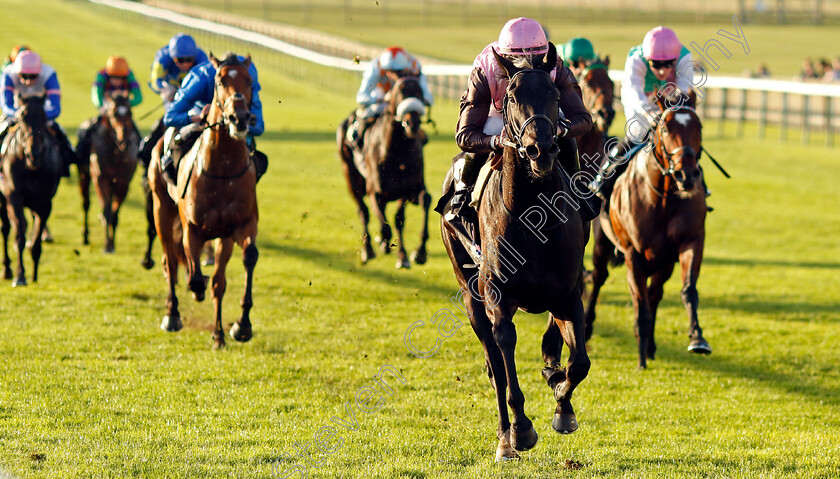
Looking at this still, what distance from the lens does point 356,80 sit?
35.2 metres

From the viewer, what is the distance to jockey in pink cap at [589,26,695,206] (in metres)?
7.66

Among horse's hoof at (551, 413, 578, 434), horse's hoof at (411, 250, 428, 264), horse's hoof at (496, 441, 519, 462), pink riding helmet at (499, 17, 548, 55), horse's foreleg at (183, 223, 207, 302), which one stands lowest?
horse's hoof at (411, 250, 428, 264)

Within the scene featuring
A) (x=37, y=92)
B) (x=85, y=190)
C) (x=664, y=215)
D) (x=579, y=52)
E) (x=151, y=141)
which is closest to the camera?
(x=664, y=215)

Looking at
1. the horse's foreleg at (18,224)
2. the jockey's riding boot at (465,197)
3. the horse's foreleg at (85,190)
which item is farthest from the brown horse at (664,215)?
the horse's foreleg at (85,190)

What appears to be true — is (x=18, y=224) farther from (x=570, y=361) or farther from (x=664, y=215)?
(x=570, y=361)

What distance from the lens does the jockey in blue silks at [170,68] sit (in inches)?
368

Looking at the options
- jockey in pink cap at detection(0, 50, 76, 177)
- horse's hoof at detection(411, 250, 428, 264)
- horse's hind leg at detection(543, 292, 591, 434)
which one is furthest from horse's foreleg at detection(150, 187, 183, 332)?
horse's hind leg at detection(543, 292, 591, 434)

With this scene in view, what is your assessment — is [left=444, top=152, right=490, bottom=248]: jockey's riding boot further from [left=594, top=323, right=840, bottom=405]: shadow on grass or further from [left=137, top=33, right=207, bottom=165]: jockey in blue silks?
[left=137, top=33, right=207, bottom=165]: jockey in blue silks

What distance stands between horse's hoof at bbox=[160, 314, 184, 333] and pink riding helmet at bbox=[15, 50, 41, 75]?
331 cm

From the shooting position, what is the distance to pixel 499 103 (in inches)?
212

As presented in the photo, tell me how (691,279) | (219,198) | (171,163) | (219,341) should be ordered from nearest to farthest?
(691,279)
(219,198)
(219,341)
(171,163)

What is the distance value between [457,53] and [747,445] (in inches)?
1572

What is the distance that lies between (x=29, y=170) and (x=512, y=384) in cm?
674

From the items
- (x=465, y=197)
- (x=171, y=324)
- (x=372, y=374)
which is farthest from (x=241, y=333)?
(x=465, y=197)
